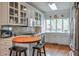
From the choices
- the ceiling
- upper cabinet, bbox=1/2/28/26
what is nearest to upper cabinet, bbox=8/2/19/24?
upper cabinet, bbox=1/2/28/26

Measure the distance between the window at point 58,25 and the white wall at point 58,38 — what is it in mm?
64

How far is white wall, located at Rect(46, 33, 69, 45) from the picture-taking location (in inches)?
69.6

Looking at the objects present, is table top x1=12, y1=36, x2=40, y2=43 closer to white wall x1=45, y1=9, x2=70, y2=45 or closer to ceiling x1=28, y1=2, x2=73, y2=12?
white wall x1=45, y1=9, x2=70, y2=45

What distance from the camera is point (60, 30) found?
1829 mm

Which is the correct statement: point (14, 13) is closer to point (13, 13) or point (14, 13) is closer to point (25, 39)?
point (13, 13)

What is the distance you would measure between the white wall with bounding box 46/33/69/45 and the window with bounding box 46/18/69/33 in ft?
0.21

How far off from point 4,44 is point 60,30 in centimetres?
88

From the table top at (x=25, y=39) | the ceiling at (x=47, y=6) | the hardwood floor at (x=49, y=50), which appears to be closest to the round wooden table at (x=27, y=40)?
the table top at (x=25, y=39)

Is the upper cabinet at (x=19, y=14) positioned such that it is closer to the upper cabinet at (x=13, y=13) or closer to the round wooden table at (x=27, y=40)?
the upper cabinet at (x=13, y=13)

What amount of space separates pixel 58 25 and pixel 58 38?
0.20 metres

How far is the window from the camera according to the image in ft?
5.82

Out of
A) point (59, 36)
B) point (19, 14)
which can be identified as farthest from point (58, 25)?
point (19, 14)

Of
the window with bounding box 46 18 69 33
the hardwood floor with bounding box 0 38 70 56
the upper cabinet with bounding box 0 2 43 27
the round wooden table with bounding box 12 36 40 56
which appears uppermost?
the upper cabinet with bounding box 0 2 43 27

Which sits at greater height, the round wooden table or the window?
the window
